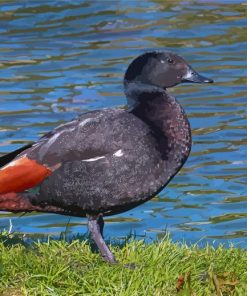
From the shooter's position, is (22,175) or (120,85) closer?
(22,175)

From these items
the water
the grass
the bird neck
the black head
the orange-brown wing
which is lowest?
the water

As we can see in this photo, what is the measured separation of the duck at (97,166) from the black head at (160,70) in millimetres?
388

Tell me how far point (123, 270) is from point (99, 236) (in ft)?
1.99

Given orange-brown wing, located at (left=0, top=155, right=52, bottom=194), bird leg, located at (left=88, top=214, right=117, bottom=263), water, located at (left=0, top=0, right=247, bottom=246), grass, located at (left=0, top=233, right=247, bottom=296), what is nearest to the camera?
grass, located at (left=0, top=233, right=247, bottom=296)

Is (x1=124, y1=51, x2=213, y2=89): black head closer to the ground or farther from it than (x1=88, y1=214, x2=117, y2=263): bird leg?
farther from it

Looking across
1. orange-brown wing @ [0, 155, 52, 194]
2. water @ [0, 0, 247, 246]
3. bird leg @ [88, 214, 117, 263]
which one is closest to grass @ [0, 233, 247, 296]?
bird leg @ [88, 214, 117, 263]

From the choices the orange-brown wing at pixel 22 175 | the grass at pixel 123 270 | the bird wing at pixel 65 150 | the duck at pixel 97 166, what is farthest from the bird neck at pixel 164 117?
the orange-brown wing at pixel 22 175

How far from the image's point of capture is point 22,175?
773 cm

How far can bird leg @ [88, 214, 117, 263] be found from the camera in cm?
760

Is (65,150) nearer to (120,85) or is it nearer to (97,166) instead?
(97,166)

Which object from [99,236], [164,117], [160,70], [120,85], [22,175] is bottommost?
[120,85]

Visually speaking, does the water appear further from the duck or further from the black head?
the duck

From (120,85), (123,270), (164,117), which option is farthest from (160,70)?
(120,85)

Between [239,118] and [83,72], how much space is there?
2.87 m
